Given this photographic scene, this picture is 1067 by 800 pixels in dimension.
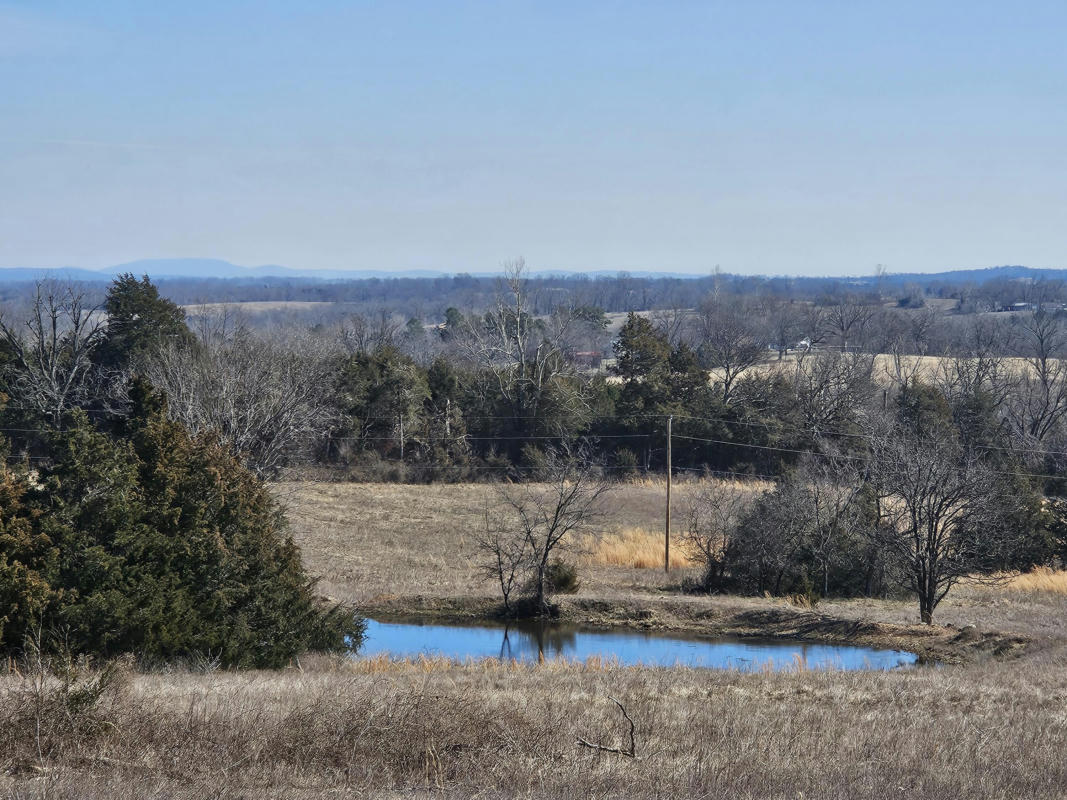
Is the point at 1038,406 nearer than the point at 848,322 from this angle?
Yes

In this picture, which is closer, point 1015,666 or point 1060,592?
point 1015,666

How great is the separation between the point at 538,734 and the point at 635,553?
28.9 meters

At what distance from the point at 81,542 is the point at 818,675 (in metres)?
12.7

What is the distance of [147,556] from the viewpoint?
18547 millimetres

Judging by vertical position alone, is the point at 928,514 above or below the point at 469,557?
above

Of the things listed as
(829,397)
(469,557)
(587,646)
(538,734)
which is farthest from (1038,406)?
(538,734)

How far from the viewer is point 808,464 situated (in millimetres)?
48250

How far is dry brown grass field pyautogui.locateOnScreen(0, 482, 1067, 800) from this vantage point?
8.94 meters

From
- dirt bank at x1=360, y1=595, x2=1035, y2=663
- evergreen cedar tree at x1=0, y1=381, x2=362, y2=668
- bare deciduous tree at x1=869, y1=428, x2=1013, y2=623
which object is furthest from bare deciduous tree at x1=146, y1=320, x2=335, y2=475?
bare deciduous tree at x1=869, y1=428, x2=1013, y2=623

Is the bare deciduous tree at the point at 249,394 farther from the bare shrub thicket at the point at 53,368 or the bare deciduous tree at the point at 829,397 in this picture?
the bare deciduous tree at the point at 829,397

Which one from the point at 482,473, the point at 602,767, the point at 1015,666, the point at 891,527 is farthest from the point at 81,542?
the point at 482,473

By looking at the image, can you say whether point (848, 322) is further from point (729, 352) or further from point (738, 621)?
point (738, 621)

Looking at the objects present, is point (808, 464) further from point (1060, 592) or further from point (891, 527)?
point (891, 527)

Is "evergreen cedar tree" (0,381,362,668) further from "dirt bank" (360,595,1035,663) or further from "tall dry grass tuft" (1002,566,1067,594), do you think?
"tall dry grass tuft" (1002,566,1067,594)
